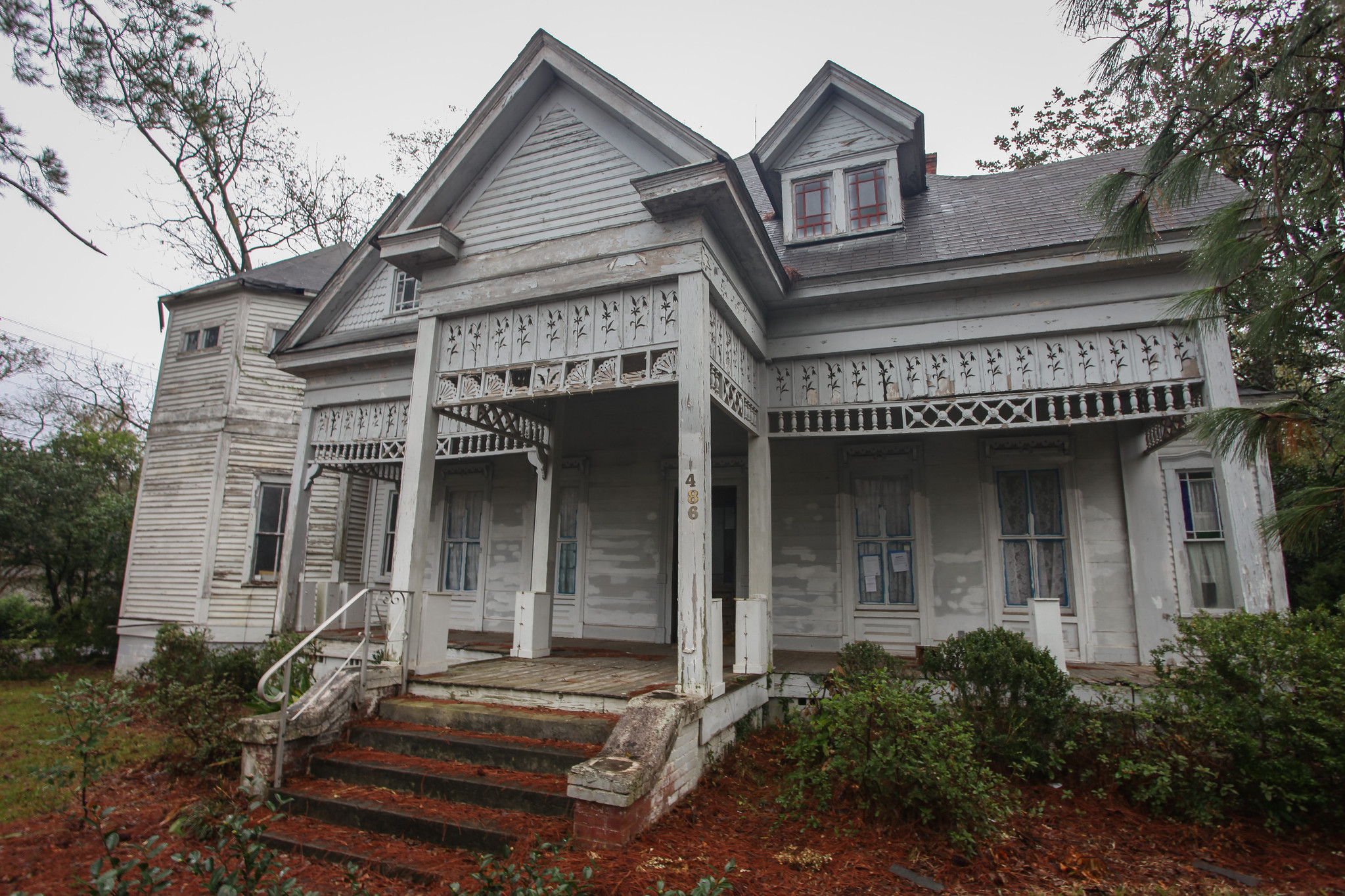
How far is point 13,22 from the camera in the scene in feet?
22.6

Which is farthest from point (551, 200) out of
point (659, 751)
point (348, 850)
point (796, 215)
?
point (348, 850)

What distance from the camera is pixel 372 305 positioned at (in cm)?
1228

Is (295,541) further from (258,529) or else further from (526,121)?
(526,121)

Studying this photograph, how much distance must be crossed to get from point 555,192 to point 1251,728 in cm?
722

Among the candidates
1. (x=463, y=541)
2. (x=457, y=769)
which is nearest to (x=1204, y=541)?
(x=457, y=769)

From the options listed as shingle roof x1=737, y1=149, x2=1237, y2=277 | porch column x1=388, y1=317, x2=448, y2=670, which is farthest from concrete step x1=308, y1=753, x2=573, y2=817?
shingle roof x1=737, y1=149, x2=1237, y2=277

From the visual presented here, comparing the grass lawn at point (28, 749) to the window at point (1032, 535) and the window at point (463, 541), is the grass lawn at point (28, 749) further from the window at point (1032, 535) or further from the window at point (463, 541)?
the window at point (1032, 535)

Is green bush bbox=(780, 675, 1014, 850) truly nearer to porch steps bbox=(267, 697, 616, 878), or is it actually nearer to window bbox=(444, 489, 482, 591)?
porch steps bbox=(267, 697, 616, 878)

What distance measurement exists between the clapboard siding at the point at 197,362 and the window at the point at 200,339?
2.7 inches

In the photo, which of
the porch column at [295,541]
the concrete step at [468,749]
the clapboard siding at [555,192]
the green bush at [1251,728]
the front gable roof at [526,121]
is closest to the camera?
the green bush at [1251,728]

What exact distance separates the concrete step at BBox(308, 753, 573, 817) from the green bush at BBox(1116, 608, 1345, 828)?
13.5 ft

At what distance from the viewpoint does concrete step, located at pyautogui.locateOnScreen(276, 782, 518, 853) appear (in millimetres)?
4234

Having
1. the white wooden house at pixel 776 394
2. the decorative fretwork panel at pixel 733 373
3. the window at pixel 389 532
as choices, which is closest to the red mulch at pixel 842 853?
the white wooden house at pixel 776 394

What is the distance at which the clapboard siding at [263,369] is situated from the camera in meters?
13.7
